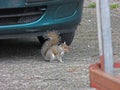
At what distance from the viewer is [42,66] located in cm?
529

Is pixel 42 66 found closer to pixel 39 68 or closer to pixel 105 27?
pixel 39 68

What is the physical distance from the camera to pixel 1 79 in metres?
4.72

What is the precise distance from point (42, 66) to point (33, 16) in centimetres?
59

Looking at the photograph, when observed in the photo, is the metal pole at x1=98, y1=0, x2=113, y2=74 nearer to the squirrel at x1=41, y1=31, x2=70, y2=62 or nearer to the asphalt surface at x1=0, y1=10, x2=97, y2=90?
the asphalt surface at x1=0, y1=10, x2=97, y2=90

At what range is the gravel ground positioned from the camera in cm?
448

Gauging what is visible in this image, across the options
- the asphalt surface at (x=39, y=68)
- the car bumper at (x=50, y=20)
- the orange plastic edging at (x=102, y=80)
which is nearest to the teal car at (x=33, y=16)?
the car bumper at (x=50, y=20)

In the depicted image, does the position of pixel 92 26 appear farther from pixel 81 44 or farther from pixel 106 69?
pixel 106 69

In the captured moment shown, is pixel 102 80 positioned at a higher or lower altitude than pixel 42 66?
higher

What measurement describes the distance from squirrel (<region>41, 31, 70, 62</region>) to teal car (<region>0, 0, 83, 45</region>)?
0.27ft

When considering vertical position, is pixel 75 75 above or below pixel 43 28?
below

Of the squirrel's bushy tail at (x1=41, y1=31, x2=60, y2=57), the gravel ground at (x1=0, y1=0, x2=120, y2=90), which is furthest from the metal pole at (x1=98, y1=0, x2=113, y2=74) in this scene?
the squirrel's bushy tail at (x1=41, y1=31, x2=60, y2=57)

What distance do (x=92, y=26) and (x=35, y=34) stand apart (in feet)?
10.3

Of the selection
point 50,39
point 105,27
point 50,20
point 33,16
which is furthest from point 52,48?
point 105,27

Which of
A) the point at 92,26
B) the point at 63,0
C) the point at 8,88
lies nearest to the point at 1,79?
the point at 8,88
